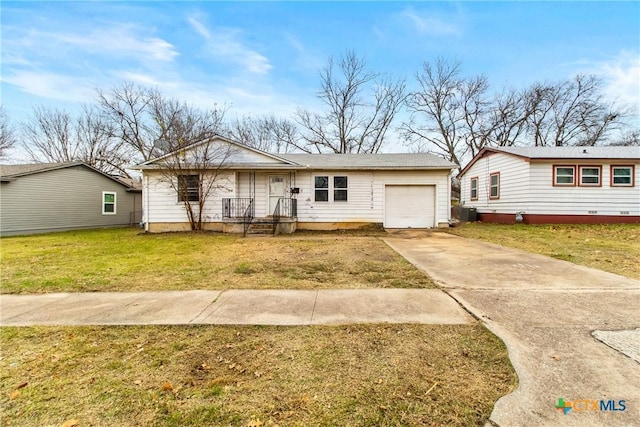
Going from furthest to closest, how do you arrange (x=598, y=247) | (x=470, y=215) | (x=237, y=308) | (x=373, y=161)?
1. (x=470, y=215)
2. (x=373, y=161)
3. (x=598, y=247)
4. (x=237, y=308)

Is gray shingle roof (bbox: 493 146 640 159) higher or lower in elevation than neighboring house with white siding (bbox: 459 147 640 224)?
higher

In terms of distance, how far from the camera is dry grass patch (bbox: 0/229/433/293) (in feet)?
16.2

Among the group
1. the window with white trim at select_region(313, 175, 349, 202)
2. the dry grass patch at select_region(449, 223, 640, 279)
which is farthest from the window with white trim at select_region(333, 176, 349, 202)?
the dry grass patch at select_region(449, 223, 640, 279)

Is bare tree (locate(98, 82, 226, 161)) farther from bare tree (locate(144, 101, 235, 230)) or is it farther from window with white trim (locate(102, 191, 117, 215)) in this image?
bare tree (locate(144, 101, 235, 230))

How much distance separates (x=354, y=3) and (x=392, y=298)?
11.3 metres

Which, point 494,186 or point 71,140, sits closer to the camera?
point 494,186

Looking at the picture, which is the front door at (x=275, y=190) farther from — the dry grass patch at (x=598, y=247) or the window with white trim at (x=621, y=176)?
the window with white trim at (x=621, y=176)

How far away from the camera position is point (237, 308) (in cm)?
379

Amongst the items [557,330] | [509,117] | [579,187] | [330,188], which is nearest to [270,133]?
[330,188]

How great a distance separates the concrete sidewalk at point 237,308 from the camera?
340 cm

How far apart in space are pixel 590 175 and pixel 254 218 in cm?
1603

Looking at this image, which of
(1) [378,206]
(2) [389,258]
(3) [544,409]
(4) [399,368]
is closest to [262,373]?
(4) [399,368]

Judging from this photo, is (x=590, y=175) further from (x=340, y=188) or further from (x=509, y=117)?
(x=509, y=117)

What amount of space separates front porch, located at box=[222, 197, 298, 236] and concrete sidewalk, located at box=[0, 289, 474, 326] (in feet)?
26.2
